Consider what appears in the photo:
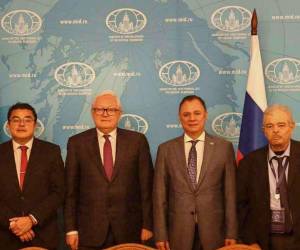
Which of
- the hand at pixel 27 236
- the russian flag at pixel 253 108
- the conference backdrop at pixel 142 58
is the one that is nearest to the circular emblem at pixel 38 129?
the conference backdrop at pixel 142 58

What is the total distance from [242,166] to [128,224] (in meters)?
0.96

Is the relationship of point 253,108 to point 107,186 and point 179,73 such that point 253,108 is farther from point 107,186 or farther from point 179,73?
point 107,186

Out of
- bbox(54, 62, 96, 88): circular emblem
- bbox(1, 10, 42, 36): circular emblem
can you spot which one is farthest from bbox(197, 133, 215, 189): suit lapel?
bbox(1, 10, 42, 36): circular emblem

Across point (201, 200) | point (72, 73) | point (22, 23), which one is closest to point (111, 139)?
point (201, 200)

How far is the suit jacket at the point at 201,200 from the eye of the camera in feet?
10.4

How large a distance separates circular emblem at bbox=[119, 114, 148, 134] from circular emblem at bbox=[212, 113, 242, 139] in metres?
0.70

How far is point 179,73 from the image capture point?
418cm

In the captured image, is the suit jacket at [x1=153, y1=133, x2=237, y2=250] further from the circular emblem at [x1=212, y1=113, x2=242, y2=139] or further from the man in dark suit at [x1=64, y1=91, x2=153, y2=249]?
the circular emblem at [x1=212, y1=113, x2=242, y2=139]

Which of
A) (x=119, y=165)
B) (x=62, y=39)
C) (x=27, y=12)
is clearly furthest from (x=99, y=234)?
(x=27, y=12)

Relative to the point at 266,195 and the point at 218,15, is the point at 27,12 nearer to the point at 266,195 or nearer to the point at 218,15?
the point at 218,15

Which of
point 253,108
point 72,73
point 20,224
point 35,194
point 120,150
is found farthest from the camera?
point 72,73

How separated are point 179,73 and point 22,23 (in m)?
1.57

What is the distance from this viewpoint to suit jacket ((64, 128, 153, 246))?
3.32m

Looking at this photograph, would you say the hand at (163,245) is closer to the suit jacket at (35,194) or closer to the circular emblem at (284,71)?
the suit jacket at (35,194)
